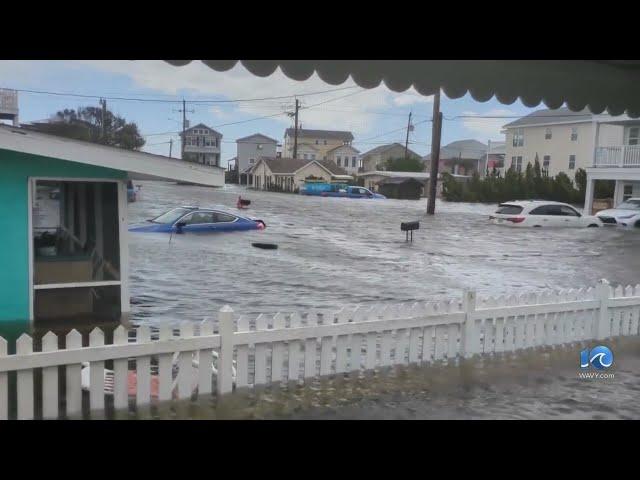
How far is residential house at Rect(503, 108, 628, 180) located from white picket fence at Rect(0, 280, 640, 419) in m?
42.1

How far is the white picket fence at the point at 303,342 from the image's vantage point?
4379 mm

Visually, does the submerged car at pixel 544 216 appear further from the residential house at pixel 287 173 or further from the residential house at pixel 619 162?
the residential house at pixel 287 173

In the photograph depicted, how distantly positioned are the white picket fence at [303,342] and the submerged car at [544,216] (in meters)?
20.8

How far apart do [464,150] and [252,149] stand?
36.1 m

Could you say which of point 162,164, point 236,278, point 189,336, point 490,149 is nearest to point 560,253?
point 236,278

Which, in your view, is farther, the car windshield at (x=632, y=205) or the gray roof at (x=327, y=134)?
the gray roof at (x=327, y=134)

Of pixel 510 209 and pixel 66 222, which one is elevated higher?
pixel 66 222

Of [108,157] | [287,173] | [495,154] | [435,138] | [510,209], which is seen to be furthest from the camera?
[495,154]

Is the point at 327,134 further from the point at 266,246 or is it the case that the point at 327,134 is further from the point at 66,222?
the point at 66,222

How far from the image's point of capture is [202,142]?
5725cm

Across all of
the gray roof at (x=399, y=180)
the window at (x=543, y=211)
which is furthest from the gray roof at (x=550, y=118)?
the window at (x=543, y=211)

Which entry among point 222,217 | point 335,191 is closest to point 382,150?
point 335,191
